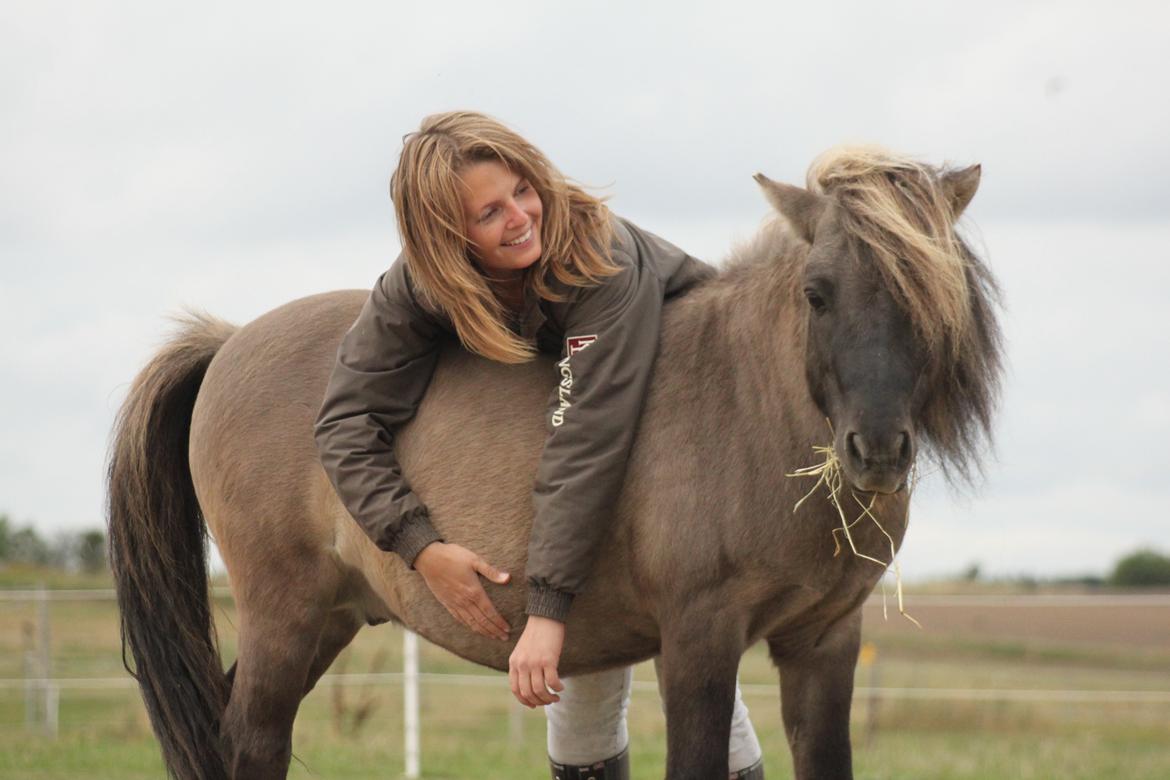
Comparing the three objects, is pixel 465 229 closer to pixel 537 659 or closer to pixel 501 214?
pixel 501 214

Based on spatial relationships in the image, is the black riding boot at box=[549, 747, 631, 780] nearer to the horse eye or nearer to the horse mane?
the horse mane

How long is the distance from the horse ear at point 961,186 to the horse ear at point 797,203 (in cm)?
33

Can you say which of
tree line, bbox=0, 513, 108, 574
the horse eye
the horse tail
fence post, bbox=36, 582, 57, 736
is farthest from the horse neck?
tree line, bbox=0, 513, 108, 574

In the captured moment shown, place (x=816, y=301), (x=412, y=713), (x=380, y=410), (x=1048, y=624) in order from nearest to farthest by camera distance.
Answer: (x=816, y=301), (x=380, y=410), (x=412, y=713), (x=1048, y=624)

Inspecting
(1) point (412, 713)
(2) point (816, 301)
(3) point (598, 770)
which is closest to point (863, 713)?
(1) point (412, 713)

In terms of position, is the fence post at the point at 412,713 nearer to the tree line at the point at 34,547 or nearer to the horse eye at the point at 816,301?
the horse eye at the point at 816,301

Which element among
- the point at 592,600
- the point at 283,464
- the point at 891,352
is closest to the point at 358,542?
the point at 283,464

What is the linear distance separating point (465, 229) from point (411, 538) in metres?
0.90

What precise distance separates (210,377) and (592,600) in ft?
5.43

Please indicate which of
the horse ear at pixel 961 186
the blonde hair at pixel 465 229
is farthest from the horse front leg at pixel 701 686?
the horse ear at pixel 961 186

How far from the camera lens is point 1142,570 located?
40.1m

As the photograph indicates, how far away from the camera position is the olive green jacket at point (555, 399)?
3512mm

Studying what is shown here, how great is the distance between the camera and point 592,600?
372 cm

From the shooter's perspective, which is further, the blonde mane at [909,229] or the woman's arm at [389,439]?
the woman's arm at [389,439]
